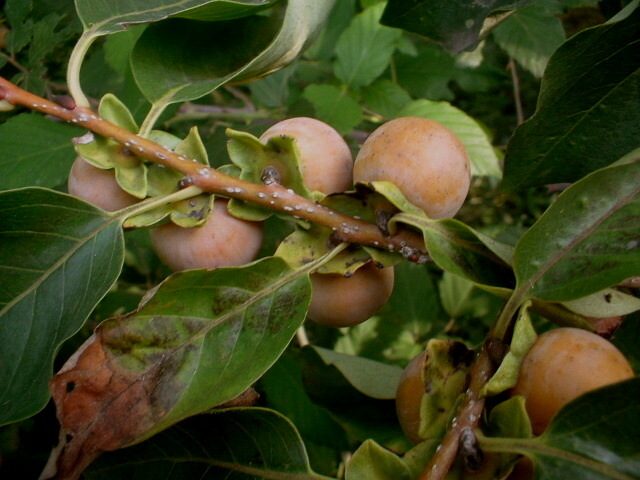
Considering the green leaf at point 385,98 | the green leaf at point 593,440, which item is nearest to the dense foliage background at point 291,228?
the green leaf at point 593,440

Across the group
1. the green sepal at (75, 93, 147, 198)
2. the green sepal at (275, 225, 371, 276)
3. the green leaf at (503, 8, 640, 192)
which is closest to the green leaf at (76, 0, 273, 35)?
the green sepal at (75, 93, 147, 198)

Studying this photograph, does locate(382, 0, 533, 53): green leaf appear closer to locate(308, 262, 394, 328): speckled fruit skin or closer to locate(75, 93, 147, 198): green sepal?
locate(308, 262, 394, 328): speckled fruit skin

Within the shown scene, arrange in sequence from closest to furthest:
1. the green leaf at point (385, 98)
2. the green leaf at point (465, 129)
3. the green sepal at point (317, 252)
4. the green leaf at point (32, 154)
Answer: the green sepal at point (317, 252) → the green leaf at point (32, 154) → the green leaf at point (465, 129) → the green leaf at point (385, 98)

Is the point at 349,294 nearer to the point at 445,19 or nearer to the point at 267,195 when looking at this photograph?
the point at 267,195

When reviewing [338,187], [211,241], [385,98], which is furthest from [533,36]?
[211,241]

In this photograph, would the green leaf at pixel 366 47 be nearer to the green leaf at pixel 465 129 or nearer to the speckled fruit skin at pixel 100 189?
the green leaf at pixel 465 129

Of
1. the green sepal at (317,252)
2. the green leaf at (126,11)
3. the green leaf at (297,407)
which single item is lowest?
the green leaf at (297,407)

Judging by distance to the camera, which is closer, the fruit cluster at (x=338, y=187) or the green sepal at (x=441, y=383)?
the green sepal at (x=441, y=383)
